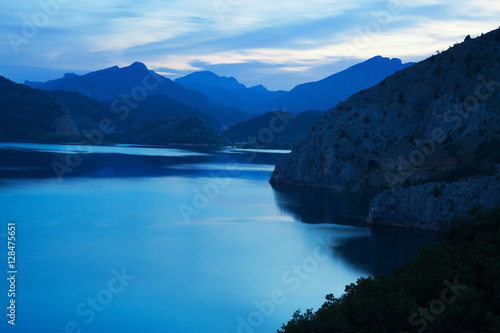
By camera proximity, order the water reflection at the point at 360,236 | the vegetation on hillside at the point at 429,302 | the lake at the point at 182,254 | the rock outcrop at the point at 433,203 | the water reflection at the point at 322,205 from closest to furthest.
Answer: the vegetation on hillside at the point at 429,302, the lake at the point at 182,254, the water reflection at the point at 360,236, the rock outcrop at the point at 433,203, the water reflection at the point at 322,205

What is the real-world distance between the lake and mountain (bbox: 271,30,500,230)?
4751mm

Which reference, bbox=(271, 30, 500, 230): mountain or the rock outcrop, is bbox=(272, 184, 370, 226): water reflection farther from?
the rock outcrop

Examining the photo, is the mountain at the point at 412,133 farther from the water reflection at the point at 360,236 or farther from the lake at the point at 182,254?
the lake at the point at 182,254

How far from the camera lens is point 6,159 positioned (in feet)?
393

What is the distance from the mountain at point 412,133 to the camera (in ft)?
205

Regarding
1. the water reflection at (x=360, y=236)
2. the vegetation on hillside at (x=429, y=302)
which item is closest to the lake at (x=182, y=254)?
the water reflection at (x=360, y=236)

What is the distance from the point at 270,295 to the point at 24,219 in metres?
33.2

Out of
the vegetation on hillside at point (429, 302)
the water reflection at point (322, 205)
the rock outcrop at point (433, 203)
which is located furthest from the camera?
the water reflection at point (322, 205)

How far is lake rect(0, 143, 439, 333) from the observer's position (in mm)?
29047

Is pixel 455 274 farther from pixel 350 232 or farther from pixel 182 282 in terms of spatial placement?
pixel 350 232

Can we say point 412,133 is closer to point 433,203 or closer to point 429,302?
point 433,203

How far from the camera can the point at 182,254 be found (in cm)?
4188

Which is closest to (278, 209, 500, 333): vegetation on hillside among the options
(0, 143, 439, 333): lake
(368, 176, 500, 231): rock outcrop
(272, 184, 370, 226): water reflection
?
(0, 143, 439, 333): lake

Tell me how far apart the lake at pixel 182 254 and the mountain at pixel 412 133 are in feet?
15.6
